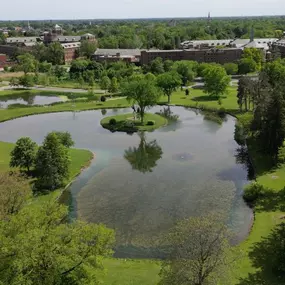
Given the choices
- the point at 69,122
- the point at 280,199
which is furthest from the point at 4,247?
the point at 69,122

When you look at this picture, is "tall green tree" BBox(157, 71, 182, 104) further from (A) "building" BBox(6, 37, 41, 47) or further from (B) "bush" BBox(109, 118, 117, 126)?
(A) "building" BBox(6, 37, 41, 47)

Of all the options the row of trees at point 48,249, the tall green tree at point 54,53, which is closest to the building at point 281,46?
the tall green tree at point 54,53

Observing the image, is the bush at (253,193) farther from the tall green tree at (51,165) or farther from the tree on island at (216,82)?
the tree on island at (216,82)

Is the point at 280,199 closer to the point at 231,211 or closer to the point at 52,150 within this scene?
the point at 231,211

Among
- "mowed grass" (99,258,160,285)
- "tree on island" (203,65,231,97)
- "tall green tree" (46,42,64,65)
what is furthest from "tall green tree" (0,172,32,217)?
"tall green tree" (46,42,64,65)

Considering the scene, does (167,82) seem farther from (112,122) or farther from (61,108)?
(61,108)
